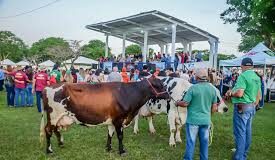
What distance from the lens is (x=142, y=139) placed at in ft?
31.4

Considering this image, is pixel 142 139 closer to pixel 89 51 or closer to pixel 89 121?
pixel 89 121

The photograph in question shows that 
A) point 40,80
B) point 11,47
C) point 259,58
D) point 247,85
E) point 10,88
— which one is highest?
point 11,47

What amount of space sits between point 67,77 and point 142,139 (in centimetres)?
886

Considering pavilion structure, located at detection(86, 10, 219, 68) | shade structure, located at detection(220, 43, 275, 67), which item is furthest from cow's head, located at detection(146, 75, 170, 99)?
pavilion structure, located at detection(86, 10, 219, 68)

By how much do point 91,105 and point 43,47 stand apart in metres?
95.0

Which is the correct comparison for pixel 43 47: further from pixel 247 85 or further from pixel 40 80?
pixel 247 85

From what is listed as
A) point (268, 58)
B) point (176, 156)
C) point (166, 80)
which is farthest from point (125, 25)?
point (176, 156)

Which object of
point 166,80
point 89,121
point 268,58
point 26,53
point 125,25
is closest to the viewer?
point 89,121

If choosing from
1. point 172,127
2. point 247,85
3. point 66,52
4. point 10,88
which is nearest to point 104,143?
point 172,127

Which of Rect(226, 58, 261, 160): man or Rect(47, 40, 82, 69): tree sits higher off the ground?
Rect(47, 40, 82, 69): tree

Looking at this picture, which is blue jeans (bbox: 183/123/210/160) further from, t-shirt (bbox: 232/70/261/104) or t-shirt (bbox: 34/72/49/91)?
t-shirt (bbox: 34/72/49/91)

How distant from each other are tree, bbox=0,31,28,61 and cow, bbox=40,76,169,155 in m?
87.5

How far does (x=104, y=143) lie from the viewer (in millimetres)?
8953

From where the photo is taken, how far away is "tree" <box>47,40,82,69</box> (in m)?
82.1
